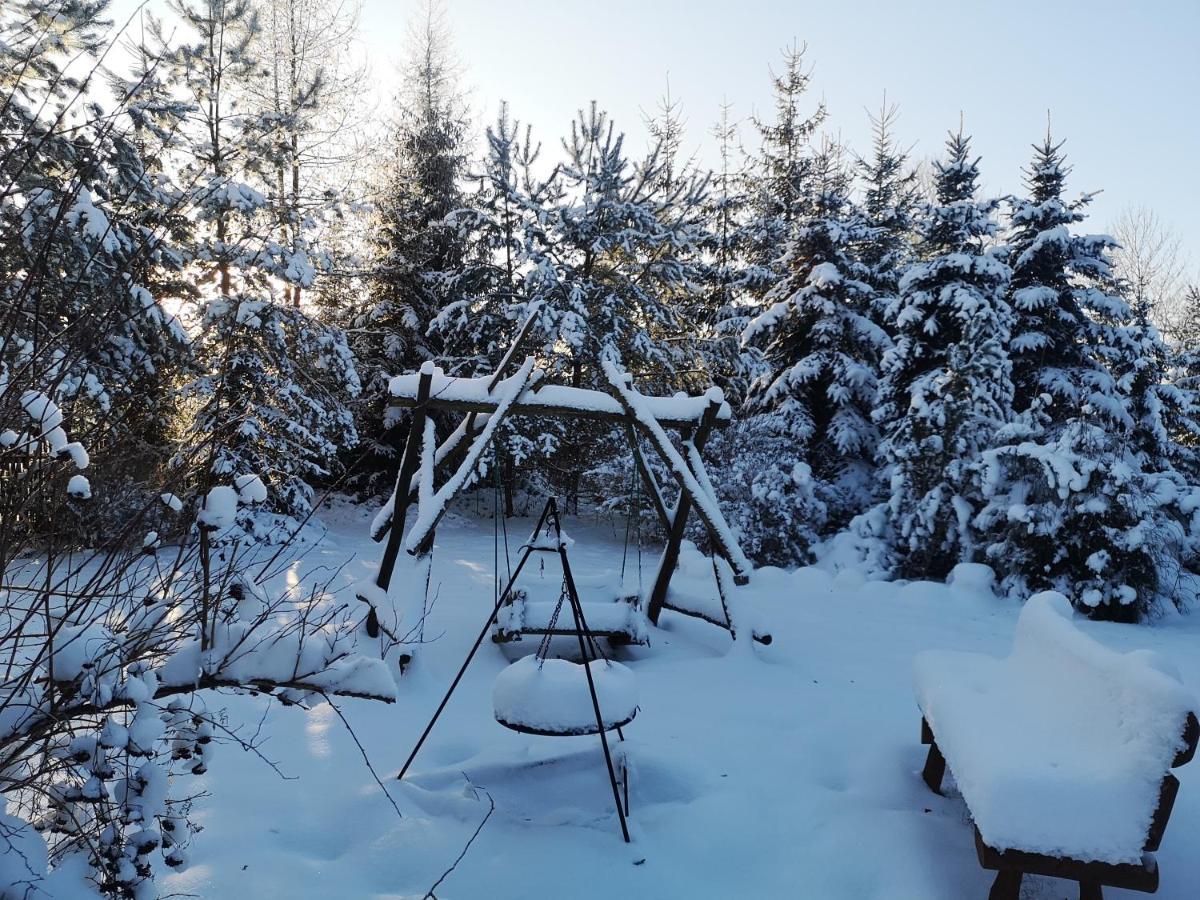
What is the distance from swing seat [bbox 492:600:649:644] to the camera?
16.2ft

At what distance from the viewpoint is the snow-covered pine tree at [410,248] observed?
12.7 meters

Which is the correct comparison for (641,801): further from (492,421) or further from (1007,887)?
(492,421)

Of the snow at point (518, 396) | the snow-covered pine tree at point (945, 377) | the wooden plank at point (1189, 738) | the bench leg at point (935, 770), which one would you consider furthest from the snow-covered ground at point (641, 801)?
the snow-covered pine tree at point (945, 377)

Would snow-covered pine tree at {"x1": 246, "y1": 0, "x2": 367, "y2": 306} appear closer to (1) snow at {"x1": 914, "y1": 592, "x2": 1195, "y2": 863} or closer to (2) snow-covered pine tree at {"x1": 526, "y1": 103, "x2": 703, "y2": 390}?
(2) snow-covered pine tree at {"x1": 526, "y1": 103, "x2": 703, "y2": 390}

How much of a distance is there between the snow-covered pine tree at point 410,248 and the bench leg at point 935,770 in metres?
10.3

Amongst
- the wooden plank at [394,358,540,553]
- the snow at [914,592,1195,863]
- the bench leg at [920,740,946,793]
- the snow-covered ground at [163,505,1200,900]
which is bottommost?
the snow-covered ground at [163,505,1200,900]

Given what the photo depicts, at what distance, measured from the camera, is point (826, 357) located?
11.9 meters

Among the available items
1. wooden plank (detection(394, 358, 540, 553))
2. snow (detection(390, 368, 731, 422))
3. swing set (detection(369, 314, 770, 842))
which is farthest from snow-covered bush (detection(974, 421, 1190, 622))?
wooden plank (detection(394, 358, 540, 553))

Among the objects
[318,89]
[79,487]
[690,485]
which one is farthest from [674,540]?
[318,89]

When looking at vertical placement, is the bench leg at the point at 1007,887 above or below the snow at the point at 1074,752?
below

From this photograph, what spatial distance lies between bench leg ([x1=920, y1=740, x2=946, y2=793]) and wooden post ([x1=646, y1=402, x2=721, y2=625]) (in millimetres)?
2426

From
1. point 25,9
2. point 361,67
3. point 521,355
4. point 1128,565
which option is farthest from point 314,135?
point 1128,565

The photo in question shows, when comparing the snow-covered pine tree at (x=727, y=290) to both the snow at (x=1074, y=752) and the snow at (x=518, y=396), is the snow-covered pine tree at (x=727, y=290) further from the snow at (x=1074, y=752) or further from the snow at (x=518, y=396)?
the snow at (x=1074, y=752)

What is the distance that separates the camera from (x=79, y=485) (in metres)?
1.91
